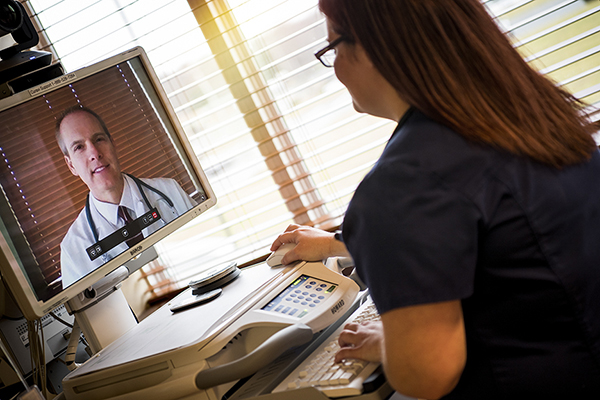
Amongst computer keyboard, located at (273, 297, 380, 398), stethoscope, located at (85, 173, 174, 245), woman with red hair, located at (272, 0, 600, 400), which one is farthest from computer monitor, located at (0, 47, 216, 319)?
woman with red hair, located at (272, 0, 600, 400)

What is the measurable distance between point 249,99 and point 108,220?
0.88 metres

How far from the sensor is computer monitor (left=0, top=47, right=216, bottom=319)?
3.55 feet

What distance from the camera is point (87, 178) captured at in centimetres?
122

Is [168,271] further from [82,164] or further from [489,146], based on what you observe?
[489,146]

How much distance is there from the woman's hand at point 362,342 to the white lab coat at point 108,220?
0.60 m

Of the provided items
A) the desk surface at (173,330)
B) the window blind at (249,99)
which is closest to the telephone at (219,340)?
the desk surface at (173,330)

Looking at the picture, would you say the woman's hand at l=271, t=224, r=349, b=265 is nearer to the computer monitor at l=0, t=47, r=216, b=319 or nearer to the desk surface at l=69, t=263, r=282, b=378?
the desk surface at l=69, t=263, r=282, b=378

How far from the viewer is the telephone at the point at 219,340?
0.93 m

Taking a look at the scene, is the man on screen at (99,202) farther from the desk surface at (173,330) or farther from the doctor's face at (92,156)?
the desk surface at (173,330)

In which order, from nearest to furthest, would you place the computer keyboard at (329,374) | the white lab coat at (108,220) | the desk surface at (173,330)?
the computer keyboard at (329,374) < the desk surface at (173,330) < the white lab coat at (108,220)

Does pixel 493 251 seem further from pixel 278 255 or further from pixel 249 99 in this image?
pixel 249 99

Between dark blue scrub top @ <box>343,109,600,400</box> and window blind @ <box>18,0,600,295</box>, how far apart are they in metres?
1.16

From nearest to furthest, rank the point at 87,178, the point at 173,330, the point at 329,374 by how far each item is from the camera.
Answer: the point at 329,374
the point at 173,330
the point at 87,178

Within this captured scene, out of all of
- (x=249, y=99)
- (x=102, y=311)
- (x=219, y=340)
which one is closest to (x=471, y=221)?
(x=219, y=340)
